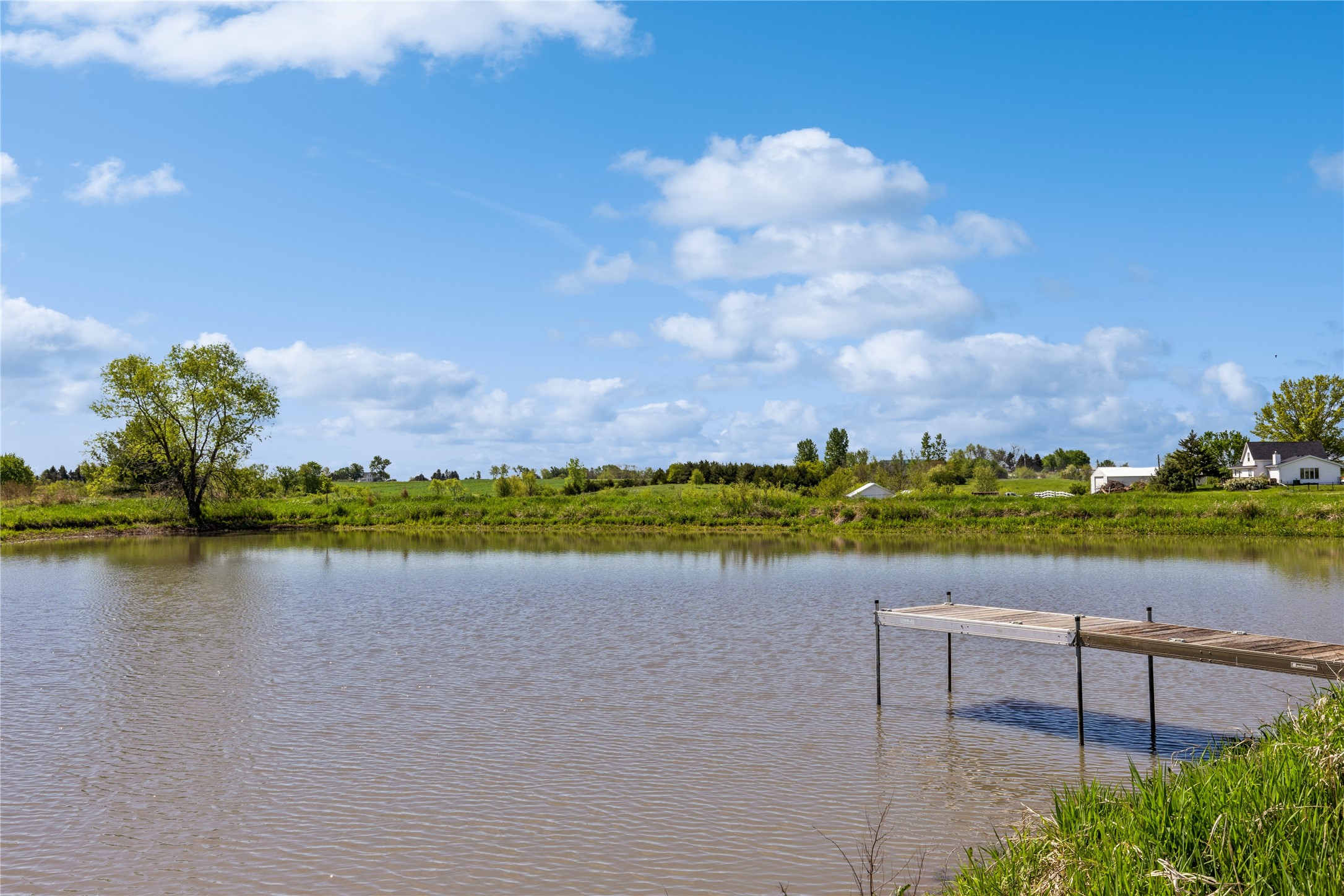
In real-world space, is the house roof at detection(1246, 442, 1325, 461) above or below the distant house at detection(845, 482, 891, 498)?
above

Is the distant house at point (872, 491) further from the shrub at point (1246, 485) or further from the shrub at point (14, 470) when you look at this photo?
the shrub at point (14, 470)

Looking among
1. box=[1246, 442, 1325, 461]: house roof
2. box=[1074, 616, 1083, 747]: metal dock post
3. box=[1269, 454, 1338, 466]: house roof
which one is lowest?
box=[1074, 616, 1083, 747]: metal dock post

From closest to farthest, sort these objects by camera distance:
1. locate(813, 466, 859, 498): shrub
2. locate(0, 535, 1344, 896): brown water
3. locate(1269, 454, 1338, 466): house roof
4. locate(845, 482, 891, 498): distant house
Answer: locate(0, 535, 1344, 896): brown water, locate(813, 466, 859, 498): shrub, locate(845, 482, 891, 498): distant house, locate(1269, 454, 1338, 466): house roof

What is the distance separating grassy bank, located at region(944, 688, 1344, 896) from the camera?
→ 5012 mm

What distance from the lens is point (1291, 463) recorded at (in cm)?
7694

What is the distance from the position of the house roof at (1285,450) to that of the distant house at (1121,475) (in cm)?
806

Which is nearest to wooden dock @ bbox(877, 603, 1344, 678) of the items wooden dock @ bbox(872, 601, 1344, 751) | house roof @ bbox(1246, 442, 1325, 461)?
wooden dock @ bbox(872, 601, 1344, 751)

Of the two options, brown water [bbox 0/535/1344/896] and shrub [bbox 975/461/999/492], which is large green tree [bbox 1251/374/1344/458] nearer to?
shrub [bbox 975/461/999/492]

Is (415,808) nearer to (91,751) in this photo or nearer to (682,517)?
(91,751)

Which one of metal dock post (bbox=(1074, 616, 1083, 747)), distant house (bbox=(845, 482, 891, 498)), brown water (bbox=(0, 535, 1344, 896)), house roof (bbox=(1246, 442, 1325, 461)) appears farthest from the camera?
house roof (bbox=(1246, 442, 1325, 461))

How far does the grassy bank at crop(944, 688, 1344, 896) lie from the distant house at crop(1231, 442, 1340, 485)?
7961 cm

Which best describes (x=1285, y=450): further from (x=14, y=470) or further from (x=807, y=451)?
(x=14, y=470)

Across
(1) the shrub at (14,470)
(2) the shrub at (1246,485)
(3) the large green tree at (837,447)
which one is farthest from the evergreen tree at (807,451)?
(1) the shrub at (14,470)

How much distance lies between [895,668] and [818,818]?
22.6ft
